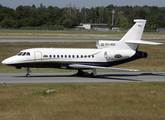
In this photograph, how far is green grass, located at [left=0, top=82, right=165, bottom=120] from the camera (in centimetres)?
1547

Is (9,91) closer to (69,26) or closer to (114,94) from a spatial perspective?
(114,94)

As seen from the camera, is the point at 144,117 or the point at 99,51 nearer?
the point at 144,117

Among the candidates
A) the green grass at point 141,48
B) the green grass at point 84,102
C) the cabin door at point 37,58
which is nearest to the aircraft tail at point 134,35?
the green grass at point 84,102

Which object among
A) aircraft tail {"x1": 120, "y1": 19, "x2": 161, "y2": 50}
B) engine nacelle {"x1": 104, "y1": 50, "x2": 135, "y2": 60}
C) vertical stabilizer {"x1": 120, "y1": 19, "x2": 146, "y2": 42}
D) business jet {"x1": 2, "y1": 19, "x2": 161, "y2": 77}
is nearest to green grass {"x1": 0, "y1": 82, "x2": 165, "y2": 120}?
business jet {"x1": 2, "y1": 19, "x2": 161, "y2": 77}

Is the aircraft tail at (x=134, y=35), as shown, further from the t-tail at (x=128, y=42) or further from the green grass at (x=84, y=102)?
the green grass at (x=84, y=102)

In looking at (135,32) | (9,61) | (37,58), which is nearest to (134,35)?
(135,32)

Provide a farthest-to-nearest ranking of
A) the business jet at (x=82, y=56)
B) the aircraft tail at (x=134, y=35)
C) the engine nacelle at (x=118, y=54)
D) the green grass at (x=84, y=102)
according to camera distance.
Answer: the aircraft tail at (x=134, y=35) → the engine nacelle at (x=118, y=54) → the business jet at (x=82, y=56) → the green grass at (x=84, y=102)

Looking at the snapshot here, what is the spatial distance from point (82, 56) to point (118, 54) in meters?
4.32

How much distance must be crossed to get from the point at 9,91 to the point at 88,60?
36.8ft

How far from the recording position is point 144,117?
15.2m

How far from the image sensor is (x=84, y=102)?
60.3 feet

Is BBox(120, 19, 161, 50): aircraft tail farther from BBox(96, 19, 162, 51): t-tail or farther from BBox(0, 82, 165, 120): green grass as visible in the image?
BBox(0, 82, 165, 120): green grass

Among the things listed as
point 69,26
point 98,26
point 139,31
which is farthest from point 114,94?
point 98,26

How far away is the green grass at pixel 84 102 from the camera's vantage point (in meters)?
15.5
